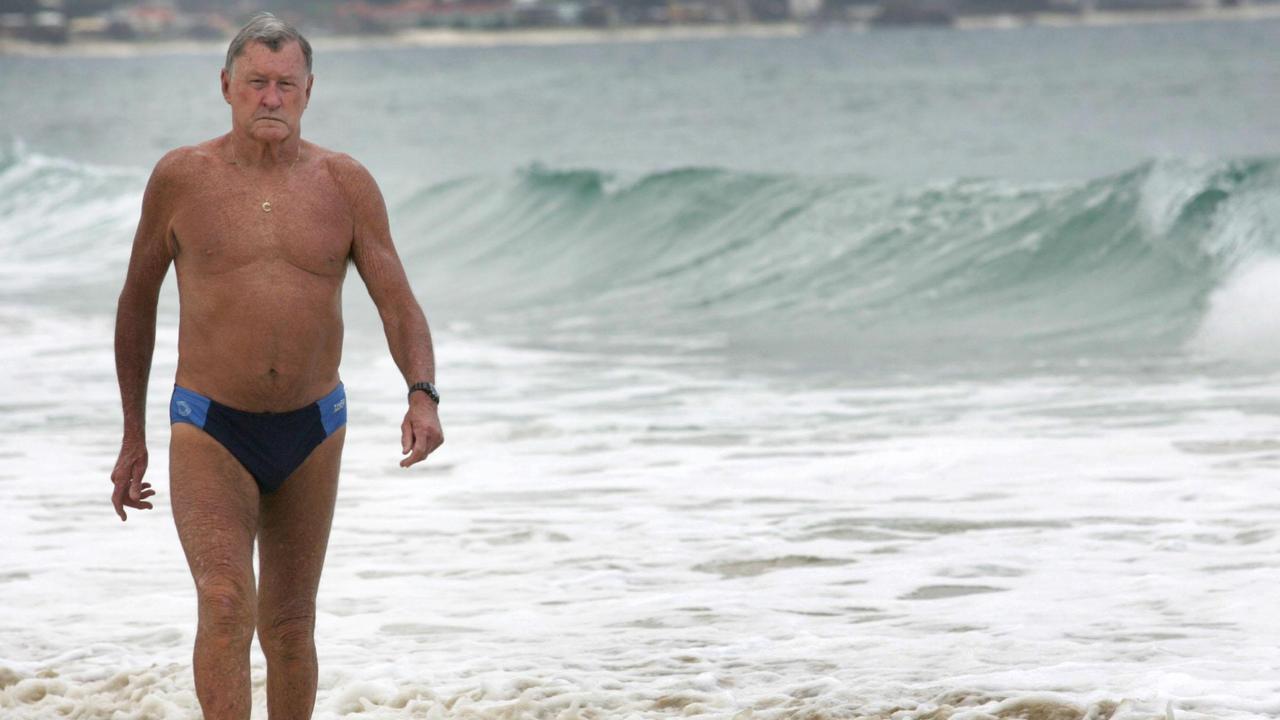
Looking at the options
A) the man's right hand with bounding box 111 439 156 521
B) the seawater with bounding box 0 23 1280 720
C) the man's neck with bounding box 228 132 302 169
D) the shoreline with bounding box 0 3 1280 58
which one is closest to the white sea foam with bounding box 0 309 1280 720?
the seawater with bounding box 0 23 1280 720

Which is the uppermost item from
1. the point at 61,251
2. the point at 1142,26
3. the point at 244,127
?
the point at 1142,26

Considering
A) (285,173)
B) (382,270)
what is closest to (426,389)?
(382,270)

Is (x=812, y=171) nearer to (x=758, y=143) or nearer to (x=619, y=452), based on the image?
(x=758, y=143)

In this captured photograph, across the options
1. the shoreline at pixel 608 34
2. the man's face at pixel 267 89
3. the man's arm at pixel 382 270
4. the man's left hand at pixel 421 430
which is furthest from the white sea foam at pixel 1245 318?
the shoreline at pixel 608 34

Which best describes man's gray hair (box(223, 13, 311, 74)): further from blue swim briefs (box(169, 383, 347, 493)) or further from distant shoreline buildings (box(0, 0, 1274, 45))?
distant shoreline buildings (box(0, 0, 1274, 45))

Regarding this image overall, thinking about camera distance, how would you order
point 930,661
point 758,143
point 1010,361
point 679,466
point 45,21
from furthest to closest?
point 45,21
point 758,143
point 1010,361
point 679,466
point 930,661

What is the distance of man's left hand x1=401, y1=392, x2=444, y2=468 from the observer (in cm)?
385

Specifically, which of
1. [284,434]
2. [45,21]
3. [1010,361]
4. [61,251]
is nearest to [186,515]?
Answer: [284,434]

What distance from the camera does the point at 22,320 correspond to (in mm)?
14961

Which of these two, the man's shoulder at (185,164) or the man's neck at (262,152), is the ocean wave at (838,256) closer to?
the man's neck at (262,152)

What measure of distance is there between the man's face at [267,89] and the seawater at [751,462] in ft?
6.57

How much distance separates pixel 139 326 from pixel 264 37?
0.73 metres

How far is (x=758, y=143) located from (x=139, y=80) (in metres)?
61.4

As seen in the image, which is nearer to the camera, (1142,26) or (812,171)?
(812,171)
